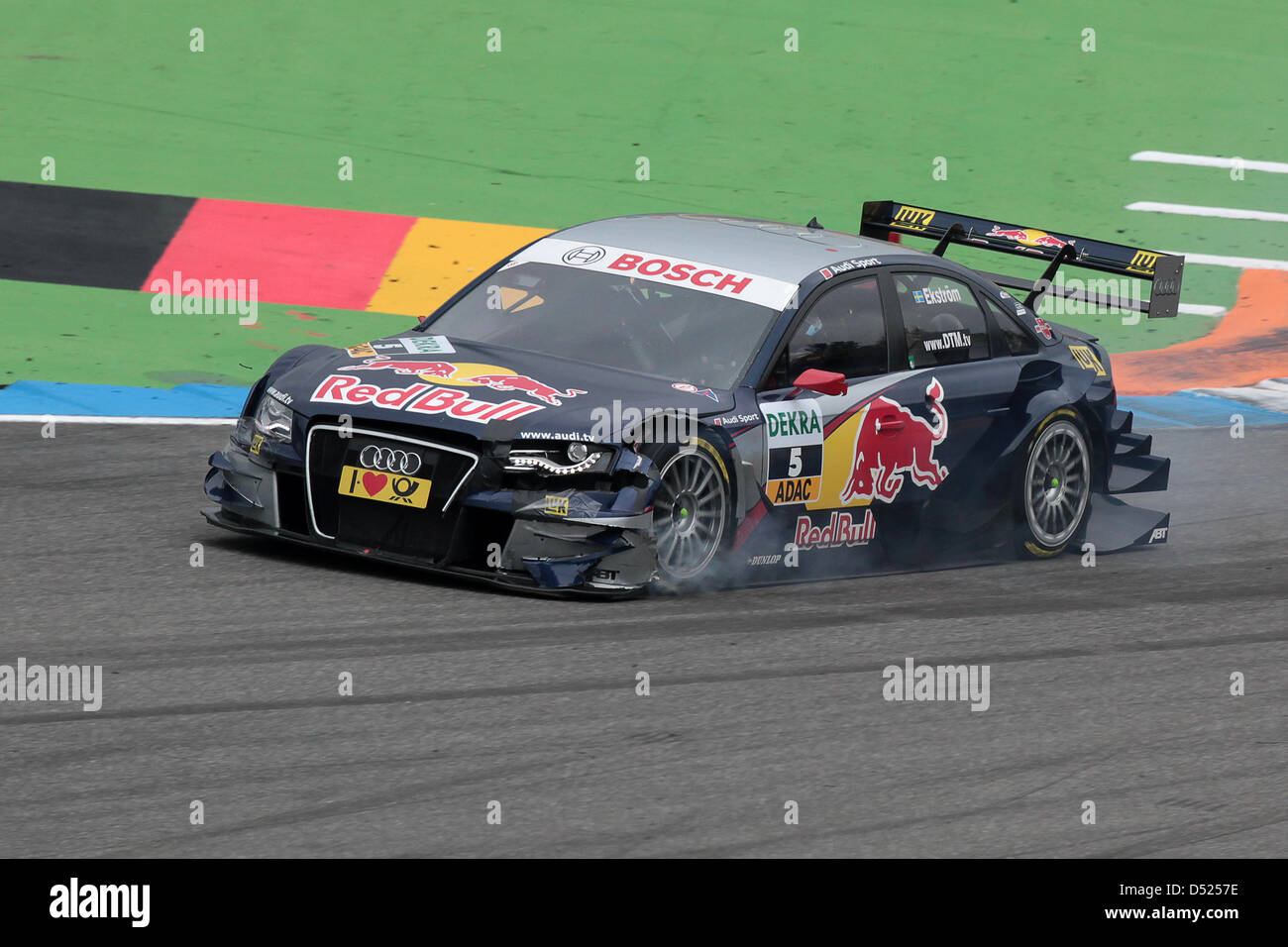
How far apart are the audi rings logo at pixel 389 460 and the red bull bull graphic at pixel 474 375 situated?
0.44 m

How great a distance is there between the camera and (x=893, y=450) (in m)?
8.85

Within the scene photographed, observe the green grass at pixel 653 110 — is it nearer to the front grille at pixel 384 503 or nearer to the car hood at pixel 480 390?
the car hood at pixel 480 390

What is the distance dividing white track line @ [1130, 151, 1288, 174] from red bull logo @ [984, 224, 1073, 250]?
985 centimetres

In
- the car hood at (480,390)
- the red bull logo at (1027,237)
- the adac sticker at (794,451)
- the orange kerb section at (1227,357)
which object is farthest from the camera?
the orange kerb section at (1227,357)

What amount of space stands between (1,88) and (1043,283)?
1102 centimetres

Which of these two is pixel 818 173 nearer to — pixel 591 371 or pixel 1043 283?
pixel 1043 283

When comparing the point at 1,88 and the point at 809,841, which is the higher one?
the point at 1,88

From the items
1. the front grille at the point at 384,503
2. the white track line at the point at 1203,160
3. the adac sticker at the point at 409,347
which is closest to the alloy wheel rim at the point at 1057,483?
the adac sticker at the point at 409,347

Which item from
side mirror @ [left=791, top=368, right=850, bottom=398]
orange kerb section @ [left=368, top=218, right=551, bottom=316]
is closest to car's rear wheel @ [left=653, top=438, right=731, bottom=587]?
side mirror @ [left=791, top=368, right=850, bottom=398]

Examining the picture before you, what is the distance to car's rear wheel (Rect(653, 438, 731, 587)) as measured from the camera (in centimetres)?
793

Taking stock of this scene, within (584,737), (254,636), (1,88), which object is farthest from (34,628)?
(1,88)

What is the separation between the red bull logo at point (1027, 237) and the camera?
10289 mm

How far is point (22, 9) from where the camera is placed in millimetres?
19484

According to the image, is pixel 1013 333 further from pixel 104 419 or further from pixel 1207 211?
pixel 1207 211
